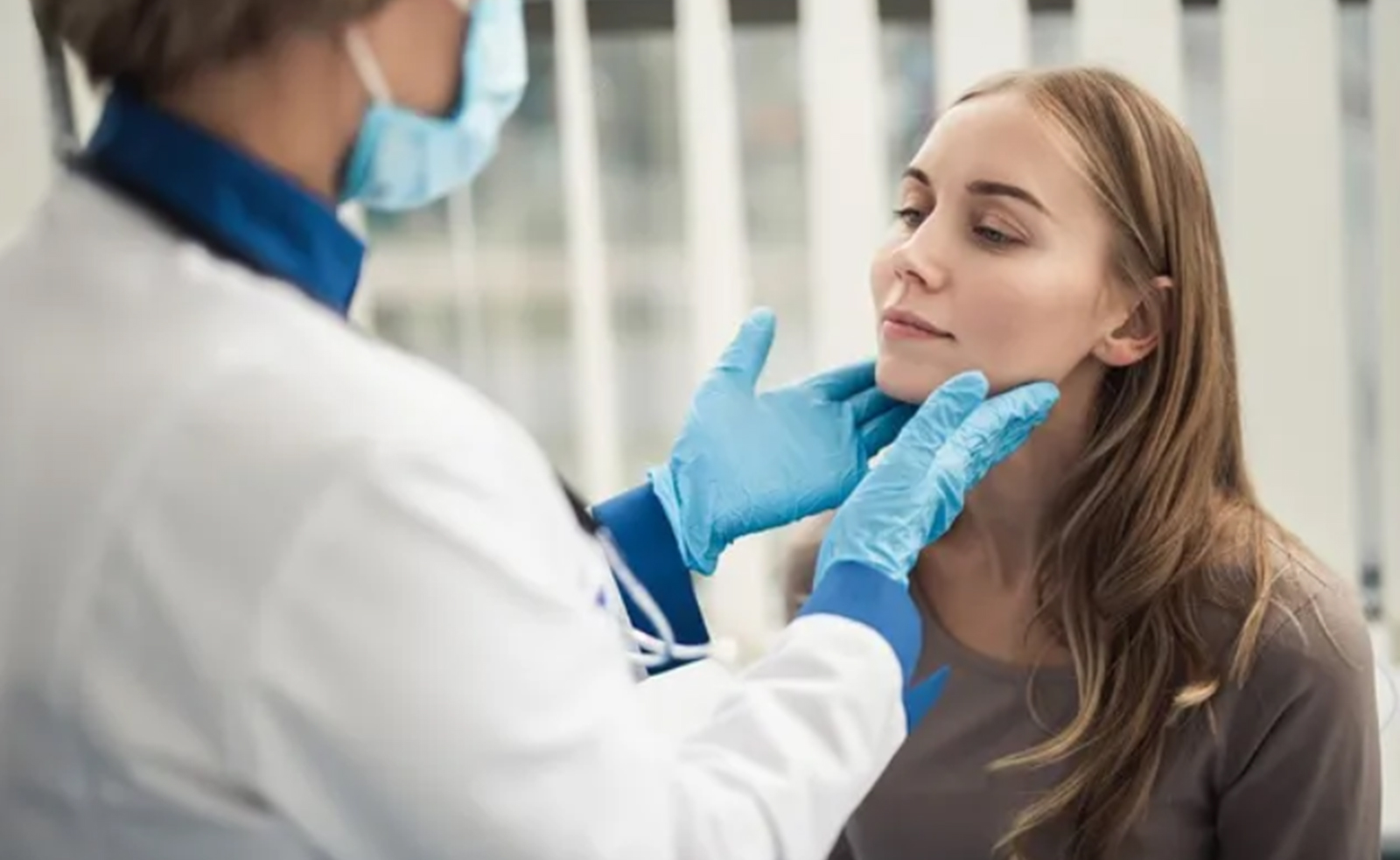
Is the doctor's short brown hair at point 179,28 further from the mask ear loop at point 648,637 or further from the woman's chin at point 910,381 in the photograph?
the woman's chin at point 910,381

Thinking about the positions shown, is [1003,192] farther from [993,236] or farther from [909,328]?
[909,328]

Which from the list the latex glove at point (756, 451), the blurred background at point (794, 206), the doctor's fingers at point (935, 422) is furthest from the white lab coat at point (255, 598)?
the blurred background at point (794, 206)

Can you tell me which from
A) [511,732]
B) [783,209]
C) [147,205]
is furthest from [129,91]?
[783,209]

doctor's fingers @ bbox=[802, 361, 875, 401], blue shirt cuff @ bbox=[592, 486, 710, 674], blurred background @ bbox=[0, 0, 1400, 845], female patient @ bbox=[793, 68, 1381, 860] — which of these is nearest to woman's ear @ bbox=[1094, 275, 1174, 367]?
female patient @ bbox=[793, 68, 1381, 860]

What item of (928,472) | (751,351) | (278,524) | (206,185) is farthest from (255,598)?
(751,351)

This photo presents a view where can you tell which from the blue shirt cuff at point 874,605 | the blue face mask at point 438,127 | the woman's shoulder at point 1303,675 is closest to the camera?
the blue face mask at point 438,127

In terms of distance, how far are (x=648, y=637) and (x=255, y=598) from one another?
20.3 inches

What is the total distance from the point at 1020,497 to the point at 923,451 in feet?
1.12

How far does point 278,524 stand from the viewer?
764 mm

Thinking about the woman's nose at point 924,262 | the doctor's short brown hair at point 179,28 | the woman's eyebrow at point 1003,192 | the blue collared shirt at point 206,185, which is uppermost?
the doctor's short brown hair at point 179,28

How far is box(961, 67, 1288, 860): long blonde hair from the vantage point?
140cm

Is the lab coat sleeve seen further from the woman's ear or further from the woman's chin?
the woman's ear

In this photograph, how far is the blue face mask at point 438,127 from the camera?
87 centimetres

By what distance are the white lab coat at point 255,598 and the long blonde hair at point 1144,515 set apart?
706 millimetres
